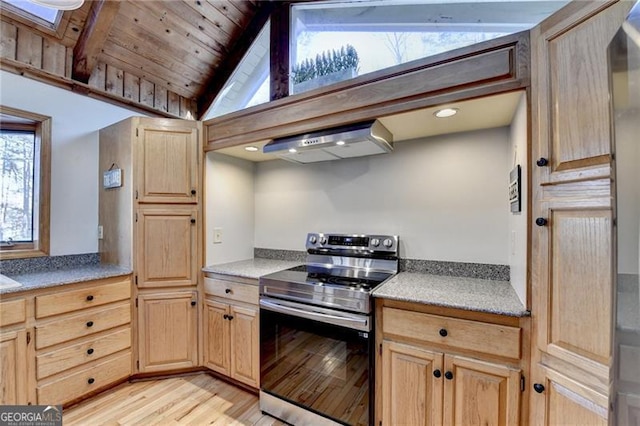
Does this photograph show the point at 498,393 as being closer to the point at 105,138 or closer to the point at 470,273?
the point at 470,273

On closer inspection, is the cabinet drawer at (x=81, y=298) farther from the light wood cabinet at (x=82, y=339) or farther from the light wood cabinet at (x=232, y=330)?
the light wood cabinet at (x=232, y=330)

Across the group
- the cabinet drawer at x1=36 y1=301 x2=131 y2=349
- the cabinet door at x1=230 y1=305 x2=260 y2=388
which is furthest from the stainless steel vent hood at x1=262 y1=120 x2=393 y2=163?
the cabinet drawer at x1=36 y1=301 x2=131 y2=349

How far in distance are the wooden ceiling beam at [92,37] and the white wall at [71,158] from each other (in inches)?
8.6

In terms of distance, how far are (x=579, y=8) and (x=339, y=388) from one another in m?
2.00

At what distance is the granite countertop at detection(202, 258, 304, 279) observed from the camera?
205 centimetres

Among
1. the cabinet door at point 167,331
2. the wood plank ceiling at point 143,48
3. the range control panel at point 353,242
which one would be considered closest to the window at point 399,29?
the wood plank ceiling at point 143,48

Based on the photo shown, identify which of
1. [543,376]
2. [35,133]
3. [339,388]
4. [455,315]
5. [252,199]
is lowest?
[339,388]

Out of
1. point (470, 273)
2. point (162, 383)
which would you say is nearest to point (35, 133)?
point (162, 383)

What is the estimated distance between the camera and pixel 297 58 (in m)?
2.54

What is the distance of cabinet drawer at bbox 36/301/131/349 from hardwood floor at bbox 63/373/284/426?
0.47 metres

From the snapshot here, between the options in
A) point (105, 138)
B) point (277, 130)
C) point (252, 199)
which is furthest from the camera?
point (252, 199)

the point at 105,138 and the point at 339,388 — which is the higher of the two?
the point at 105,138

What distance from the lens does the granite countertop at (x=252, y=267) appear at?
205cm

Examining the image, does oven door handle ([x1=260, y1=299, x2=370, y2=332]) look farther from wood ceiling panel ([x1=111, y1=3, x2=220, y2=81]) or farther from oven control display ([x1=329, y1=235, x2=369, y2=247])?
wood ceiling panel ([x1=111, y1=3, x2=220, y2=81])
